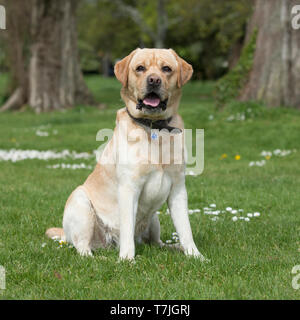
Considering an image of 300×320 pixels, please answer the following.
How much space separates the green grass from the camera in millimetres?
3855

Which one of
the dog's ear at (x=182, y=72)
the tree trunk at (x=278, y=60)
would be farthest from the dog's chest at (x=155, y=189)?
the tree trunk at (x=278, y=60)

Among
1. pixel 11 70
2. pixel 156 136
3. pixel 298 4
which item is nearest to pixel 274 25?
pixel 298 4

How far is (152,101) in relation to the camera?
4.45 meters

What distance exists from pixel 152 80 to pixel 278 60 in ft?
31.7

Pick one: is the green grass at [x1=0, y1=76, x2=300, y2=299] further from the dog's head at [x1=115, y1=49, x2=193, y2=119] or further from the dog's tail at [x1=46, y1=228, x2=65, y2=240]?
the dog's head at [x1=115, y1=49, x2=193, y2=119]

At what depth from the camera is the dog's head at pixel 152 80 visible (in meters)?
4.41

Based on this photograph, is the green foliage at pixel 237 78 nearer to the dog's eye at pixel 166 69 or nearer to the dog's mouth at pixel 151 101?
the dog's eye at pixel 166 69

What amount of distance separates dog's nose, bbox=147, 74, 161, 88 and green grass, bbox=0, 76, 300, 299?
5.01ft

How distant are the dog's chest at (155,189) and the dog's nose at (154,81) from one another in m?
0.75

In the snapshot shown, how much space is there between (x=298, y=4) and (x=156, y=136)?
9.97 meters

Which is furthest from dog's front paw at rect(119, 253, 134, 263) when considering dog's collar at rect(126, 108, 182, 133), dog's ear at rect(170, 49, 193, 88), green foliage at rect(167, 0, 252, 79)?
green foliage at rect(167, 0, 252, 79)

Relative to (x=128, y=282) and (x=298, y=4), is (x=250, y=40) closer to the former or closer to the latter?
(x=298, y=4)

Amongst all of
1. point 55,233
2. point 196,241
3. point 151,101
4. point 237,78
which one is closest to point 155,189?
point 151,101

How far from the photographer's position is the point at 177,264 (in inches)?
171
